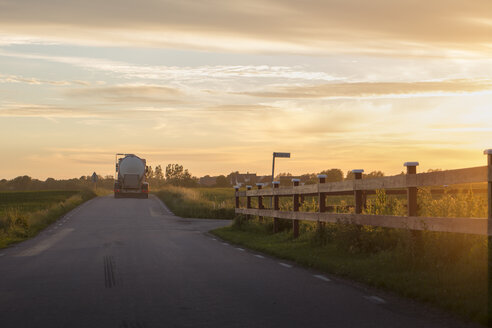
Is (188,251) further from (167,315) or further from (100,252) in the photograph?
(167,315)

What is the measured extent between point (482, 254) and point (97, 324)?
5.70 meters

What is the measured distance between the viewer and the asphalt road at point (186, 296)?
6996 millimetres

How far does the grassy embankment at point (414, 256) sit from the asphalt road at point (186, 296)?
1.32ft

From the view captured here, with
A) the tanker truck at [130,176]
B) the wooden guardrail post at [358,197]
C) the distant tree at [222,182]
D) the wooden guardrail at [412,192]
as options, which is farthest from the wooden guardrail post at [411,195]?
the distant tree at [222,182]

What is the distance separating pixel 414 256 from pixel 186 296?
3.97 meters

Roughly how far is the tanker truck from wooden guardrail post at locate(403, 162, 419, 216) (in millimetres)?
52393

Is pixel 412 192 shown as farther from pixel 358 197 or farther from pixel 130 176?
pixel 130 176

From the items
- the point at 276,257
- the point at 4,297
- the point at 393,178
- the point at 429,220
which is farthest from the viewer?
the point at 276,257

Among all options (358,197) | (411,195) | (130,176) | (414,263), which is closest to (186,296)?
(414,263)

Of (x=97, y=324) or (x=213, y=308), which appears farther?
(x=213, y=308)

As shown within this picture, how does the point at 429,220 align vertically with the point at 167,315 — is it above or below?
above

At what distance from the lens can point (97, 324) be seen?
6848mm

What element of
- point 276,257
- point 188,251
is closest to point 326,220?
point 276,257

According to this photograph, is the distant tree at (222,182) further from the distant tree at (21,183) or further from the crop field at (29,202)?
the crop field at (29,202)
